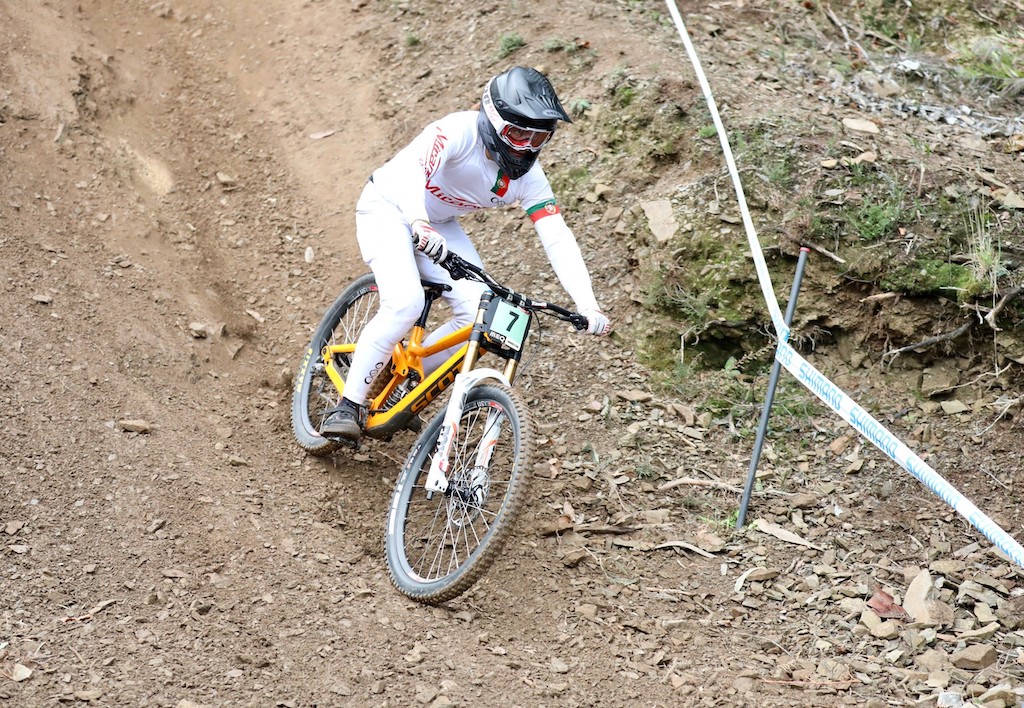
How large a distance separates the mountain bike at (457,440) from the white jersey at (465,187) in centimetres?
35

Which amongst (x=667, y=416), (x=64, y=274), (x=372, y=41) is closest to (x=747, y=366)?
(x=667, y=416)

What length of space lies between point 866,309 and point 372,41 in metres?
5.87

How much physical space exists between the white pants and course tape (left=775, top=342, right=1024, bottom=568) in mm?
1767

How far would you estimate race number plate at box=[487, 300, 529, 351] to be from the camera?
5.00m

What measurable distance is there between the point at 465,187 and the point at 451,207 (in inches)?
8.2

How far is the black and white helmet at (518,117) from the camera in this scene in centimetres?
496

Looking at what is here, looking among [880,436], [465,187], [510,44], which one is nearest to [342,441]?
[465,187]

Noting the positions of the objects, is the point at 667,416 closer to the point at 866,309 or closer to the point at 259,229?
the point at 866,309

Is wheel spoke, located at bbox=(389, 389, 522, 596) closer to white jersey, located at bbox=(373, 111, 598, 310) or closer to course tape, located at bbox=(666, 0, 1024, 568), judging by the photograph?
white jersey, located at bbox=(373, 111, 598, 310)

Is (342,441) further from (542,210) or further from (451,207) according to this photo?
(542,210)

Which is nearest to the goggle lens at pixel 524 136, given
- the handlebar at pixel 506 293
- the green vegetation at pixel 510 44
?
the handlebar at pixel 506 293

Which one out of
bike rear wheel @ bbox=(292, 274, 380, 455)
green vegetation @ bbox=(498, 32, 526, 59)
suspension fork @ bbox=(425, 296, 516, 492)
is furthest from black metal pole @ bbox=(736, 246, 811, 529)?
green vegetation @ bbox=(498, 32, 526, 59)

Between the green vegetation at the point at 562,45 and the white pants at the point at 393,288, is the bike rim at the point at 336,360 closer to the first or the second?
the white pants at the point at 393,288

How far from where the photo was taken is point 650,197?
7.41m
